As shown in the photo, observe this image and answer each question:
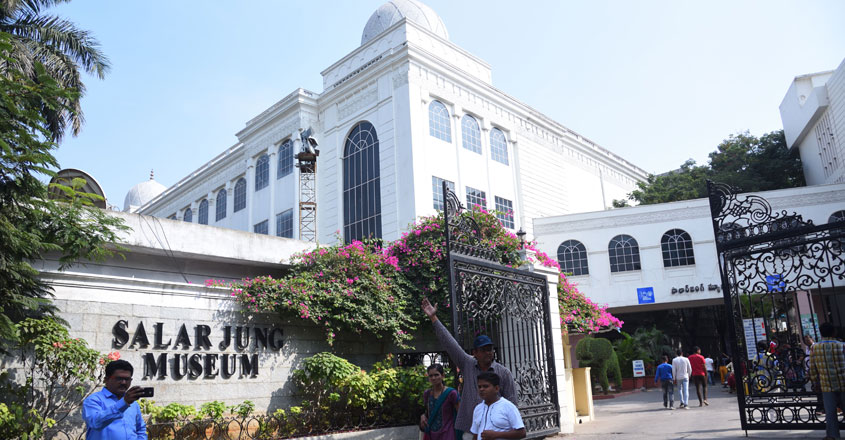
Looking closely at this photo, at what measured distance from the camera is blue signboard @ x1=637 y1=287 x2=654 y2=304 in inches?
1052

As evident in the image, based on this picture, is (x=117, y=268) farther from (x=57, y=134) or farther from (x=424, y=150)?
(x=424, y=150)

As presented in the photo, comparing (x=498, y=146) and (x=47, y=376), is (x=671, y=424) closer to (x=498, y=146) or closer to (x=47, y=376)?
(x=47, y=376)

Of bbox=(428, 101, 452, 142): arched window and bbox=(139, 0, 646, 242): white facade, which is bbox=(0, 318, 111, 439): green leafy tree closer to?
bbox=(139, 0, 646, 242): white facade

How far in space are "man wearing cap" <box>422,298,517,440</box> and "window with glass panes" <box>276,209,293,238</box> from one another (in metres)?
23.1

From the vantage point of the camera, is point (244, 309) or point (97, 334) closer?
point (97, 334)

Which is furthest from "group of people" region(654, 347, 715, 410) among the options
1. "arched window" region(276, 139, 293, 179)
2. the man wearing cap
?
"arched window" region(276, 139, 293, 179)

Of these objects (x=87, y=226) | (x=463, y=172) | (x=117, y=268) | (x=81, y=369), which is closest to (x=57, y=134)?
(x=117, y=268)

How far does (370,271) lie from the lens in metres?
12.2

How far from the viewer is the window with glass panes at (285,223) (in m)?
28.5

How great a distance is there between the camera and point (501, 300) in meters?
8.41

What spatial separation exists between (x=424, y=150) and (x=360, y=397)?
51.4 feet

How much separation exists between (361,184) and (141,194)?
31.1 metres

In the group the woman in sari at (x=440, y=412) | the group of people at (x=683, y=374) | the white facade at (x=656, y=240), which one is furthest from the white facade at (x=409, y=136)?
the woman in sari at (x=440, y=412)

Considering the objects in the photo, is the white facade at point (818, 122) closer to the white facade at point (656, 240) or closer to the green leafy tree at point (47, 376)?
the white facade at point (656, 240)
